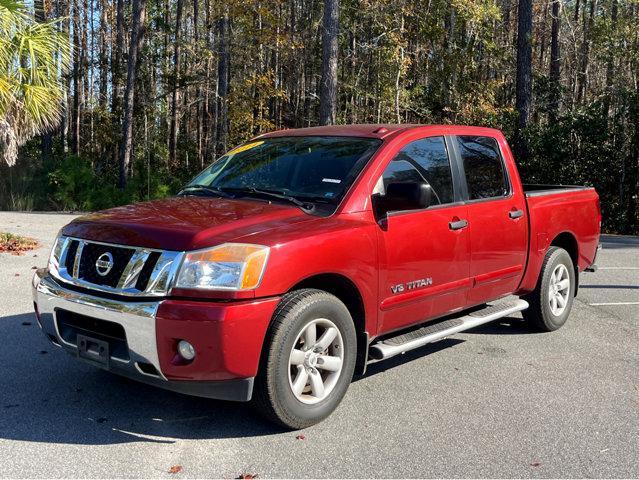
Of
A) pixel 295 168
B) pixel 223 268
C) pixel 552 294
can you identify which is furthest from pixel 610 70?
pixel 223 268

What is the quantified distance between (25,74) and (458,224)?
359 inches

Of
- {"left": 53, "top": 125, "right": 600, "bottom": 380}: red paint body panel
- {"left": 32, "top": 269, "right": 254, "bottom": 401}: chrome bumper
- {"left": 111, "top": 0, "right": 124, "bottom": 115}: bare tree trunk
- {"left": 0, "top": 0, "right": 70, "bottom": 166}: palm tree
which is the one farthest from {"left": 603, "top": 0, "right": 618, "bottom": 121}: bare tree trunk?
{"left": 111, "top": 0, "right": 124, "bottom": 115}: bare tree trunk

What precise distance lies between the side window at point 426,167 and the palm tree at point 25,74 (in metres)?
8.17

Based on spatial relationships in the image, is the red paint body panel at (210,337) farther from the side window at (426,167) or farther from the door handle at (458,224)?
the door handle at (458,224)

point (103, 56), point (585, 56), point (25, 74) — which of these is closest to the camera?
point (25, 74)

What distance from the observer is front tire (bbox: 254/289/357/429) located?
154 inches

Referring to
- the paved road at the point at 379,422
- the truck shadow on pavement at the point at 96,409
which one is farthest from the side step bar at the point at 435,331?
the truck shadow on pavement at the point at 96,409

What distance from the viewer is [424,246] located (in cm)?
492

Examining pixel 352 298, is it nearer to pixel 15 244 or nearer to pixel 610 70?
pixel 15 244

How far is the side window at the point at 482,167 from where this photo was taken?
18.6ft

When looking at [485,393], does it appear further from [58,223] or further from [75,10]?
[75,10]

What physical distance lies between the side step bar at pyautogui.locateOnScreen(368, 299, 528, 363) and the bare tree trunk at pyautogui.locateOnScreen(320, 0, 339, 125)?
1296 cm

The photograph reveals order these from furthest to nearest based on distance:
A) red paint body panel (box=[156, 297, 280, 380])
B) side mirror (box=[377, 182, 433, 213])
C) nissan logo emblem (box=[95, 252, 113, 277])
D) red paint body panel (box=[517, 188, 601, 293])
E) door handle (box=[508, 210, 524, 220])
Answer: red paint body panel (box=[517, 188, 601, 293])
door handle (box=[508, 210, 524, 220])
side mirror (box=[377, 182, 433, 213])
nissan logo emblem (box=[95, 252, 113, 277])
red paint body panel (box=[156, 297, 280, 380])

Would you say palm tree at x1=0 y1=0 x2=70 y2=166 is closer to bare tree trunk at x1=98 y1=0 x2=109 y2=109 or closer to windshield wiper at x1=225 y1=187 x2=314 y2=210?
windshield wiper at x1=225 y1=187 x2=314 y2=210
